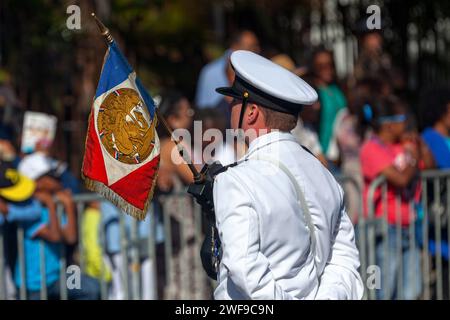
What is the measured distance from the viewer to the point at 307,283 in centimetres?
383

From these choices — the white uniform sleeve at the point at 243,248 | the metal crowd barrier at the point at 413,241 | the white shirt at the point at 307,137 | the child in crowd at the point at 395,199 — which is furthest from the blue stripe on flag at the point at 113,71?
the child in crowd at the point at 395,199

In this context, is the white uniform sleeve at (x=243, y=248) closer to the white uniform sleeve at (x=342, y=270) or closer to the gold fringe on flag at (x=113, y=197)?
the white uniform sleeve at (x=342, y=270)

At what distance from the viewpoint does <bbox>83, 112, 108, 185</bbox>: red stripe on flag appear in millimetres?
4062

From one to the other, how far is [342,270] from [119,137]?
1.10 meters

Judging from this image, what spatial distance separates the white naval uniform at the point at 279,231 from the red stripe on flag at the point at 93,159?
549 millimetres

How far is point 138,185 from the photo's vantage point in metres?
4.20

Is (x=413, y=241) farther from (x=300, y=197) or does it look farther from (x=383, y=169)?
(x=300, y=197)

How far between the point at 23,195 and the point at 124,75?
211 cm

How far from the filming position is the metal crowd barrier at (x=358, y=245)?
20.3 ft

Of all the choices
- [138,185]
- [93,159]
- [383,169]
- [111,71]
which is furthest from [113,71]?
[383,169]

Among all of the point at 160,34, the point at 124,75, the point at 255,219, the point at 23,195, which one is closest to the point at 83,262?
the point at 23,195

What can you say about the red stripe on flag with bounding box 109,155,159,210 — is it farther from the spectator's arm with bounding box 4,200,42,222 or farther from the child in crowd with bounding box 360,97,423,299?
the child in crowd with bounding box 360,97,423,299

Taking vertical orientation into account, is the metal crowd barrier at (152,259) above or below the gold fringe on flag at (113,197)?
below
